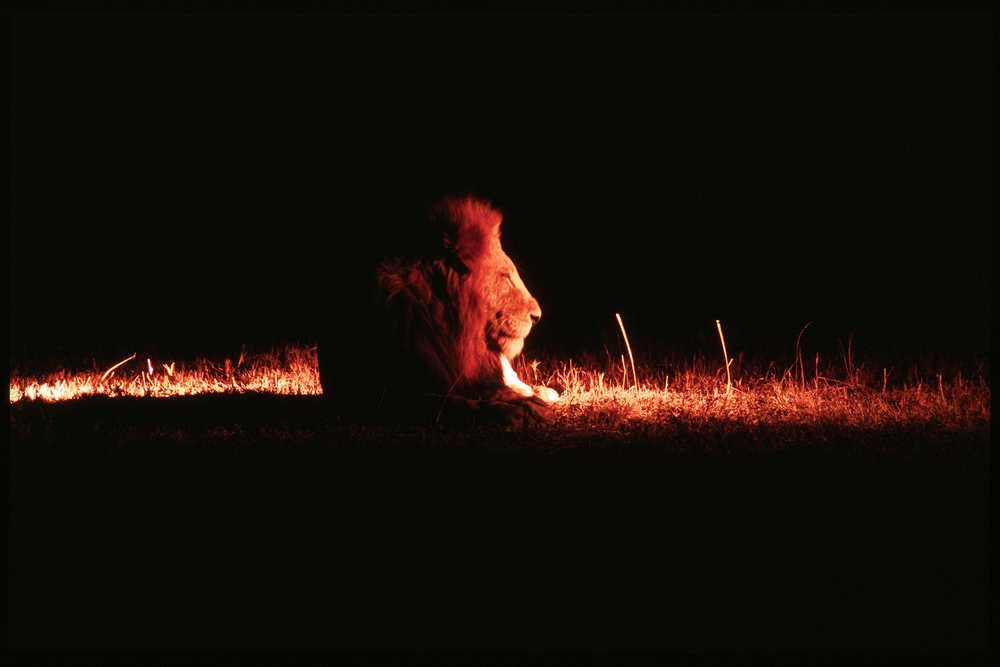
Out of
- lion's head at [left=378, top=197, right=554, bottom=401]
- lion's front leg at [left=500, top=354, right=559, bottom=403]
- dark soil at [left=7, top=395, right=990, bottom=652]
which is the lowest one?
dark soil at [left=7, top=395, right=990, bottom=652]

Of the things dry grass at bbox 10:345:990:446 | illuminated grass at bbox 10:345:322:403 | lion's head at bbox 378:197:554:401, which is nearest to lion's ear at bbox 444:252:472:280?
lion's head at bbox 378:197:554:401

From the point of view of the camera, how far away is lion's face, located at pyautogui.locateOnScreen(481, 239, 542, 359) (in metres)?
3.95

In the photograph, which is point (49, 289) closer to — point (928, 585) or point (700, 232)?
point (700, 232)

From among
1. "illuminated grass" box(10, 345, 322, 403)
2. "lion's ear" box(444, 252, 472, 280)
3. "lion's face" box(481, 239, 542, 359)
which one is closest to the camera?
"lion's ear" box(444, 252, 472, 280)

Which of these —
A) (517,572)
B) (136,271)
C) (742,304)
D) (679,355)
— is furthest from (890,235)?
(136,271)

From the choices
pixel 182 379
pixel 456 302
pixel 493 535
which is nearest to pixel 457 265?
pixel 456 302

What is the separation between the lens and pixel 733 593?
228 centimetres

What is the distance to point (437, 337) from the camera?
375 cm

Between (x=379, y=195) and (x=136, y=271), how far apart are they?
811 centimetres

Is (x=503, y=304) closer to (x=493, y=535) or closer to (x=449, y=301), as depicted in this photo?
(x=449, y=301)

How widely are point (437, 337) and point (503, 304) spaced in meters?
0.44

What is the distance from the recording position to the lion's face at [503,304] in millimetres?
3945

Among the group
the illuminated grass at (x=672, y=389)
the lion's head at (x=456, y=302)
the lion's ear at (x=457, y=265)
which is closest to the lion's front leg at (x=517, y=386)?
the lion's head at (x=456, y=302)

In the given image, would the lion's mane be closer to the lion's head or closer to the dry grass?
the lion's head
